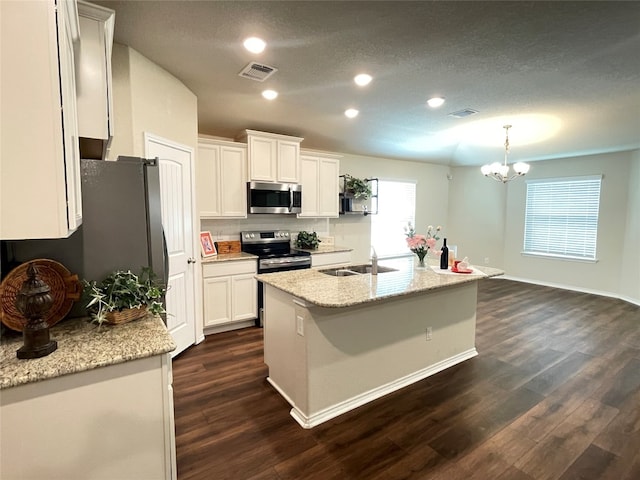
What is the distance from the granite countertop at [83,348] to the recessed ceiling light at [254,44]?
6.69 ft

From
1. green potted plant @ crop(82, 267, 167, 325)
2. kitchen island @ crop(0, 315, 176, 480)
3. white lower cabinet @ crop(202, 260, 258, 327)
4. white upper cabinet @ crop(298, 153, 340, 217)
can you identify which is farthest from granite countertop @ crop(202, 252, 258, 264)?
kitchen island @ crop(0, 315, 176, 480)

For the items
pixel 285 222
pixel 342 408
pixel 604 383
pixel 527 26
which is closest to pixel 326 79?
pixel 527 26

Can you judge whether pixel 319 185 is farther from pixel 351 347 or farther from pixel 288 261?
pixel 351 347

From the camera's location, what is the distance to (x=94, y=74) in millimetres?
1832

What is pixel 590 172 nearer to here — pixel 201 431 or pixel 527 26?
pixel 527 26

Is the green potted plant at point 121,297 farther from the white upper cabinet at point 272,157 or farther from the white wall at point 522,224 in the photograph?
the white wall at point 522,224

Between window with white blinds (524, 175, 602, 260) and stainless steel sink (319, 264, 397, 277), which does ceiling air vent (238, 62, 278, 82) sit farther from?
window with white blinds (524, 175, 602, 260)

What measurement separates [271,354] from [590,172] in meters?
6.53

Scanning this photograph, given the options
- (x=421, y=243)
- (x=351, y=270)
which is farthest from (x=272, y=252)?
(x=421, y=243)

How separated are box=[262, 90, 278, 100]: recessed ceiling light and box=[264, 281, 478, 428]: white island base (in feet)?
6.65

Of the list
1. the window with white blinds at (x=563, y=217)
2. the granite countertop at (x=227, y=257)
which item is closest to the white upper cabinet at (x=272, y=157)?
the granite countertop at (x=227, y=257)

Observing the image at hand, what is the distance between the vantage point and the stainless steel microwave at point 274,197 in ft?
14.3

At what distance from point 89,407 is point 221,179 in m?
3.19

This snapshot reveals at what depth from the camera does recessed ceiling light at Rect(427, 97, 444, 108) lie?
357cm
